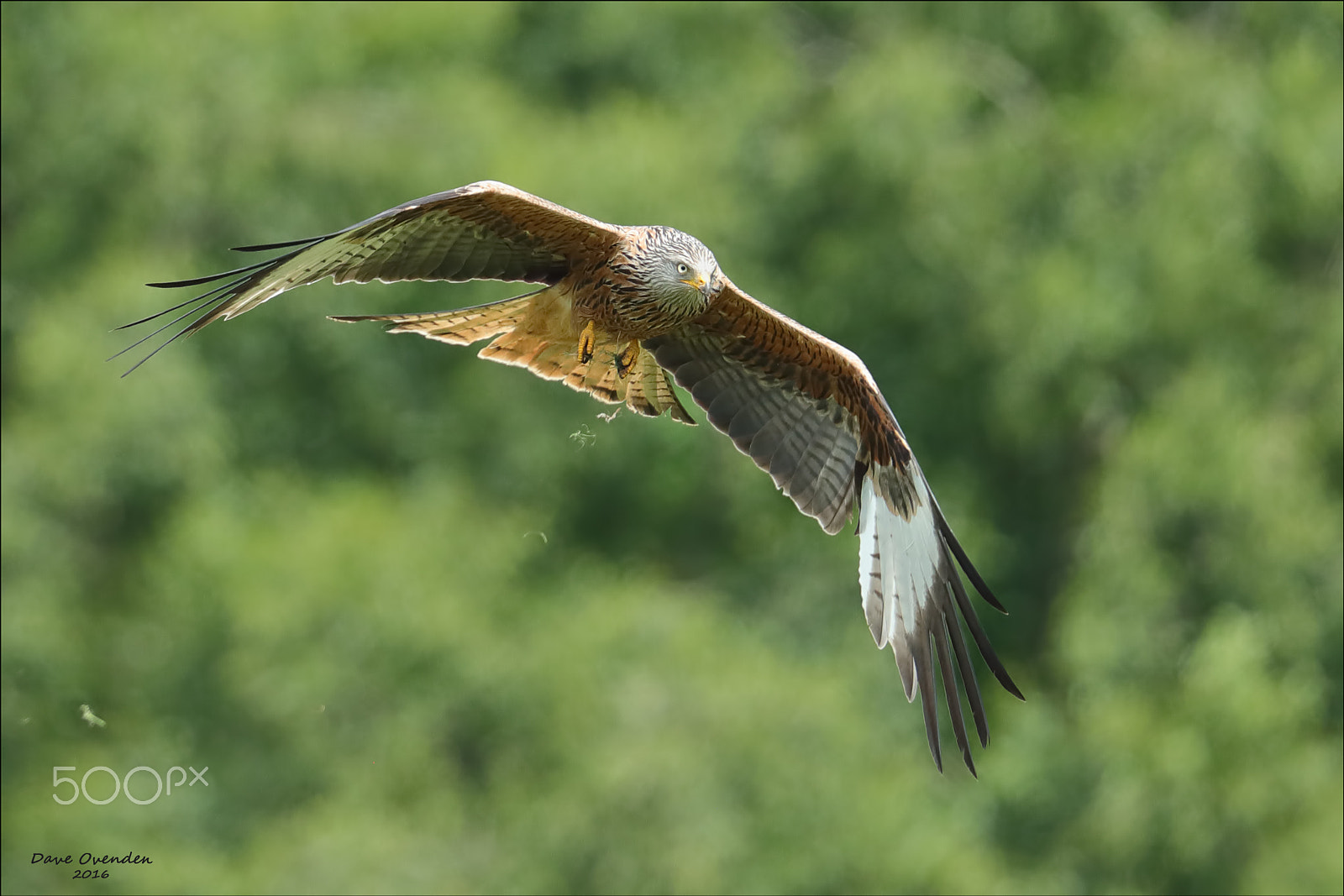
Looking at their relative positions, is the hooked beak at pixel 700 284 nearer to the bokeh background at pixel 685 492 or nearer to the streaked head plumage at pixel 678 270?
the streaked head plumage at pixel 678 270

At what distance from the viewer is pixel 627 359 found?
9.51 m

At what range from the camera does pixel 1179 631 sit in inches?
911

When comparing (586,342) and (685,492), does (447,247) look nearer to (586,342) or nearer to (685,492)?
(586,342)

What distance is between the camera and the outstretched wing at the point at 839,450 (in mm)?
9492

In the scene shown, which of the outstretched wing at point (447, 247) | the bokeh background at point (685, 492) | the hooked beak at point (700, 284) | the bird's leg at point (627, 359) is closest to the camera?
the outstretched wing at point (447, 247)

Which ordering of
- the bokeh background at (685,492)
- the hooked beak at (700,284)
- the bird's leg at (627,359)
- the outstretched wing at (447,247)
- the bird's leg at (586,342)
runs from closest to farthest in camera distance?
the outstretched wing at (447,247)
the hooked beak at (700,284)
the bird's leg at (586,342)
the bird's leg at (627,359)
the bokeh background at (685,492)

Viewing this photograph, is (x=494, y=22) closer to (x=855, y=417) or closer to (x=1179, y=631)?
(x=1179, y=631)

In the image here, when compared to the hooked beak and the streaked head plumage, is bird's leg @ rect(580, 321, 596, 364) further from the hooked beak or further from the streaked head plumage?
the hooked beak

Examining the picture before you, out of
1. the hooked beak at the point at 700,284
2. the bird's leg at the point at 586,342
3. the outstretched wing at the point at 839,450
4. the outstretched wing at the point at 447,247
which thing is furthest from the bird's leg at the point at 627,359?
the hooked beak at the point at 700,284

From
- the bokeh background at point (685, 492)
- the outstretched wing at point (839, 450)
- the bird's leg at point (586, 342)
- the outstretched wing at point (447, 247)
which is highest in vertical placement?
the outstretched wing at point (447, 247)

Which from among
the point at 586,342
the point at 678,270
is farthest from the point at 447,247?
the point at 678,270

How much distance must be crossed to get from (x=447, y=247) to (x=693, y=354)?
142cm

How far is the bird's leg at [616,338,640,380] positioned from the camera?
948cm

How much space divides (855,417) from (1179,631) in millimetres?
14191
